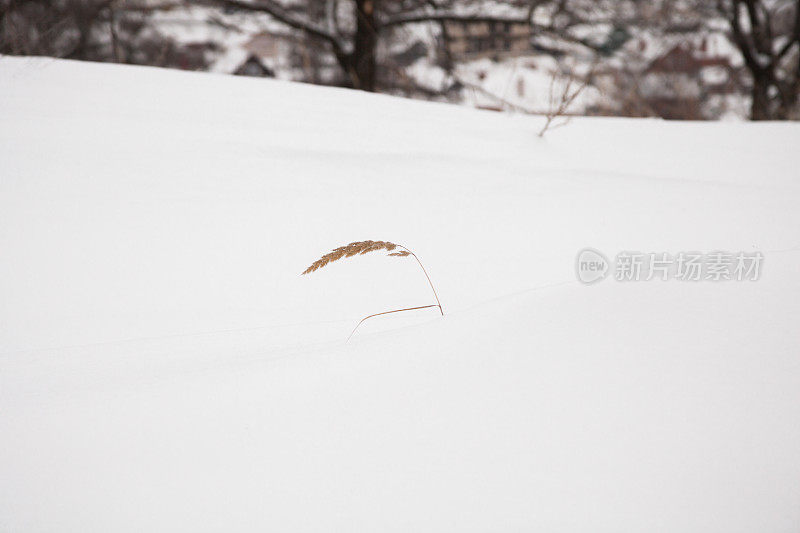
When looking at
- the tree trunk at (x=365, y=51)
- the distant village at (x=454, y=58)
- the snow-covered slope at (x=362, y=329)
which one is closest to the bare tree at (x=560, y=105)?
the snow-covered slope at (x=362, y=329)

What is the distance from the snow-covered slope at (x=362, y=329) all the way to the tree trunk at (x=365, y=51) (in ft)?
10.6

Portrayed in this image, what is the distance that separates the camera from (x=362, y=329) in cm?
122

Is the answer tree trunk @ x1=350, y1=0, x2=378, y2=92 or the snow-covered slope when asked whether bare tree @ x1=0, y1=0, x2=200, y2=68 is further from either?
the snow-covered slope

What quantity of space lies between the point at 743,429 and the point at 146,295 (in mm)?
1344

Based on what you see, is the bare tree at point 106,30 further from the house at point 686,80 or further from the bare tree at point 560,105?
the house at point 686,80

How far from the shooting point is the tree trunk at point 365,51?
5141 mm

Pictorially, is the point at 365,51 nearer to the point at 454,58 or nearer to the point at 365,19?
the point at 365,19

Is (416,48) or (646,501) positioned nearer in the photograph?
(646,501)

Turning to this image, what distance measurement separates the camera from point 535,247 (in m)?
1.64

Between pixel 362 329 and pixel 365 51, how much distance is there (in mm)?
4783

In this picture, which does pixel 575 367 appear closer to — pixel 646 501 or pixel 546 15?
pixel 646 501

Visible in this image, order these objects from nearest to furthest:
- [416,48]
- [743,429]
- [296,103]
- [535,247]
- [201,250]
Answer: [743,429] → [201,250] → [535,247] → [296,103] → [416,48]

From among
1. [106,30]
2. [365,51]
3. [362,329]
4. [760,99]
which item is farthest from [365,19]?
[760,99]

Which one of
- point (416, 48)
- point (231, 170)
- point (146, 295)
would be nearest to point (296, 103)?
point (231, 170)
